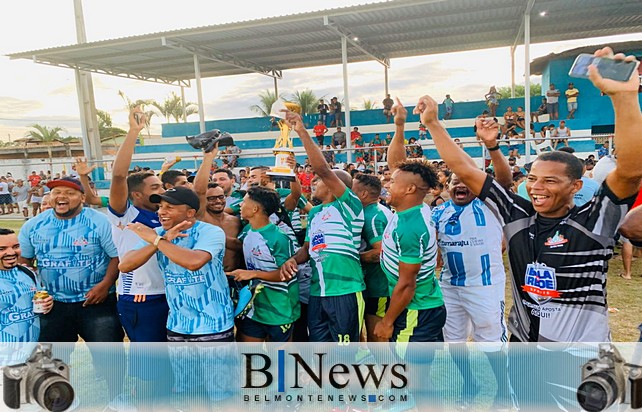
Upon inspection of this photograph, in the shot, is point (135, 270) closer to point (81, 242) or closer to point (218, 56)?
point (81, 242)

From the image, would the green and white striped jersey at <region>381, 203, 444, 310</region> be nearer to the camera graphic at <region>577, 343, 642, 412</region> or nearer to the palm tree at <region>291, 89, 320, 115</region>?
the camera graphic at <region>577, 343, 642, 412</region>

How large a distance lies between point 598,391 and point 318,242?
2029mm

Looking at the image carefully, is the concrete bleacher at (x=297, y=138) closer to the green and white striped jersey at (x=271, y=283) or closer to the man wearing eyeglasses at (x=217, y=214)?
the man wearing eyeglasses at (x=217, y=214)

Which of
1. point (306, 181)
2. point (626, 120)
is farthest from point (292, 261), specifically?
point (306, 181)

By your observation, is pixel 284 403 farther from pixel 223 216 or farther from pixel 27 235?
pixel 27 235

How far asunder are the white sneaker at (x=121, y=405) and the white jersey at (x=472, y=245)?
2580 mm

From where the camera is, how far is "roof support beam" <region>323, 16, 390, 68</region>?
49.9ft

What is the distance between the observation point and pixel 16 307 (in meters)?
3.19

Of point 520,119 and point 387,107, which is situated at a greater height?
point 387,107

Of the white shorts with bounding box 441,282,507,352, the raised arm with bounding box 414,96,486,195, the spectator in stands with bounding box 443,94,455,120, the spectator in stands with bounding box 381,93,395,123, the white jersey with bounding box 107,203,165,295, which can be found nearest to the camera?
the raised arm with bounding box 414,96,486,195

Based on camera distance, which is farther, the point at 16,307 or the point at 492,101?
the point at 492,101

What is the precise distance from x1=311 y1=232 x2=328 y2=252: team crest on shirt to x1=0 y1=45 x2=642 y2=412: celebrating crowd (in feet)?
0.04

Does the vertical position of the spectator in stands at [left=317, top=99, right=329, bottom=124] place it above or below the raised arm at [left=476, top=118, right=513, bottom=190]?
above

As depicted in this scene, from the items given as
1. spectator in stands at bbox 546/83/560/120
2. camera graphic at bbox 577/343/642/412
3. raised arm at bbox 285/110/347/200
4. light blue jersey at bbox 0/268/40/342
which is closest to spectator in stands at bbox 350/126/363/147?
spectator in stands at bbox 546/83/560/120
